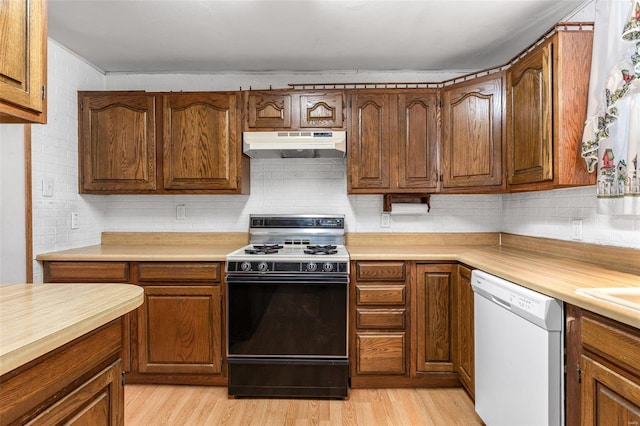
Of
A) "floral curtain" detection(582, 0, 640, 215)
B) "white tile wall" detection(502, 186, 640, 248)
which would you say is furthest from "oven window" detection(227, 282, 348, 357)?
"floral curtain" detection(582, 0, 640, 215)

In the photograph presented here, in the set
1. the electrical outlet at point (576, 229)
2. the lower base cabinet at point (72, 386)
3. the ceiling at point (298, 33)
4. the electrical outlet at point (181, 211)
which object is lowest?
the lower base cabinet at point (72, 386)

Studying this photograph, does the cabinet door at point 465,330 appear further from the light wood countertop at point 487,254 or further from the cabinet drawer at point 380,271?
the cabinet drawer at point 380,271

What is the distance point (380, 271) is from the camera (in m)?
2.50

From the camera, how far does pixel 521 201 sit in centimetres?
280

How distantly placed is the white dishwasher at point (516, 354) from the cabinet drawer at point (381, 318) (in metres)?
0.53

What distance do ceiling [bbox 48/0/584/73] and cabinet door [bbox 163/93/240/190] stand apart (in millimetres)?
392

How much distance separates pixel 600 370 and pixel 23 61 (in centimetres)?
206

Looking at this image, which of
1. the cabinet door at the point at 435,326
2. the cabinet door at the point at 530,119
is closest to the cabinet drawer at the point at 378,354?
the cabinet door at the point at 435,326

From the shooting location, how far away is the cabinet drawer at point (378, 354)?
2488mm

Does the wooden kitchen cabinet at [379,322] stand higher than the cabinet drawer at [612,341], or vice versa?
the cabinet drawer at [612,341]

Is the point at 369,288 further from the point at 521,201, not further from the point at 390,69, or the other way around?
the point at 390,69

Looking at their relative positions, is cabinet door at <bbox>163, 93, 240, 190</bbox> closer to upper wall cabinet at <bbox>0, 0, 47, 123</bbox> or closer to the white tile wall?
upper wall cabinet at <bbox>0, 0, 47, 123</bbox>

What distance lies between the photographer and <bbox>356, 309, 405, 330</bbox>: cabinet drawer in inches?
98.0

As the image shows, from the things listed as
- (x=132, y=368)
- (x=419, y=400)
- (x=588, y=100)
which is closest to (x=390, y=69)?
(x=588, y=100)
